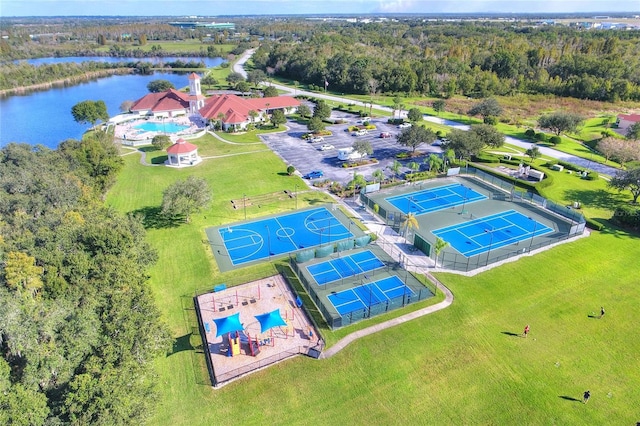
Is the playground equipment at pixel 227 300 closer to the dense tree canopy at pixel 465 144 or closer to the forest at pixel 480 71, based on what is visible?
the dense tree canopy at pixel 465 144

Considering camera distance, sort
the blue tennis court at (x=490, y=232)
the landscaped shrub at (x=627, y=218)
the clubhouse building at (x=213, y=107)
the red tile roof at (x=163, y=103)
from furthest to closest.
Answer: the red tile roof at (x=163, y=103) → the clubhouse building at (x=213, y=107) → the landscaped shrub at (x=627, y=218) → the blue tennis court at (x=490, y=232)

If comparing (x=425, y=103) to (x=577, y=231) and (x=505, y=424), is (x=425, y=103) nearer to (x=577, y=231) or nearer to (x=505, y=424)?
(x=577, y=231)

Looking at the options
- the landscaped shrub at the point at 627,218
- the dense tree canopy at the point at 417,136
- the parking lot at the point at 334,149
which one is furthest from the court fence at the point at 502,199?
the parking lot at the point at 334,149

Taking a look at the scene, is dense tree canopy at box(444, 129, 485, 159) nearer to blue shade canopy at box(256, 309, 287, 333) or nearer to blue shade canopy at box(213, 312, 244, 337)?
blue shade canopy at box(256, 309, 287, 333)

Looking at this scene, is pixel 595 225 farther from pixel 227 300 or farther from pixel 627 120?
pixel 627 120

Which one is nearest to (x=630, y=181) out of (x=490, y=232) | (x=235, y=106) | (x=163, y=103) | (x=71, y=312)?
(x=490, y=232)
